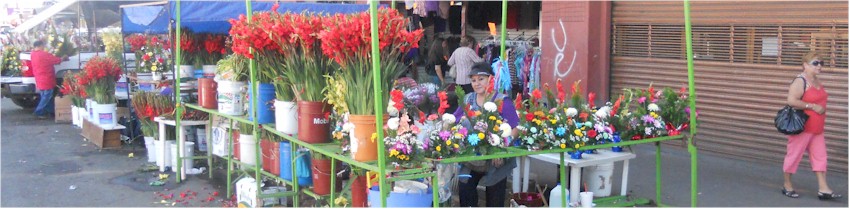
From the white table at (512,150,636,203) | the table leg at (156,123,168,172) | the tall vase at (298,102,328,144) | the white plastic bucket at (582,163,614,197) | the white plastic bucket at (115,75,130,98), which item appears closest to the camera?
the tall vase at (298,102,328,144)

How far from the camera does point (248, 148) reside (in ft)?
24.4

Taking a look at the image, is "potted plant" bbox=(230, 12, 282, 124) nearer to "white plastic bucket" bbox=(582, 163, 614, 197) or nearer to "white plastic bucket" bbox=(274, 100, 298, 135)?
"white plastic bucket" bbox=(274, 100, 298, 135)

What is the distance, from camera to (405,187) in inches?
213

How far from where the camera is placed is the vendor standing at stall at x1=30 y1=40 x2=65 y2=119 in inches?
570

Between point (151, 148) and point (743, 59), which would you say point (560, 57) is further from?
point (151, 148)

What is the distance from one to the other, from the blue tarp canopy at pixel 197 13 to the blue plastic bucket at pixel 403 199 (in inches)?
124

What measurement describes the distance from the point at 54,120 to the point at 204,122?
738 centimetres

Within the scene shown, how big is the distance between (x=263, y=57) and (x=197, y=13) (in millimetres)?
2481

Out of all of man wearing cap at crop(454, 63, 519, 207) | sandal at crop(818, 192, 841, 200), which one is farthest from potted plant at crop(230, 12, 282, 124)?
sandal at crop(818, 192, 841, 200)

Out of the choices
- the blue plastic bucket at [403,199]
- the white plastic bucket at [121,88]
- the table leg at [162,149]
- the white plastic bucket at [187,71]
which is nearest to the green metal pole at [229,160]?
the table leg at [162,149]

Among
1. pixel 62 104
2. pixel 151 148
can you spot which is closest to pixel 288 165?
pixel 151 148

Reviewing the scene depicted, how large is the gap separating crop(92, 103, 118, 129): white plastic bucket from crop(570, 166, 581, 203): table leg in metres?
7.00

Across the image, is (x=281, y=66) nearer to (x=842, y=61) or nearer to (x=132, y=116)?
(x=842, y=61)

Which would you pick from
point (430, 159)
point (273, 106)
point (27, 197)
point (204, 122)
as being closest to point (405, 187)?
point (430, 159)
